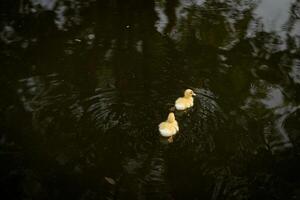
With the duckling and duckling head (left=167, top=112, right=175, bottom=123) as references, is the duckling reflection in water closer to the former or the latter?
duckling head (left=167, top=112, right=175, bottom=123)

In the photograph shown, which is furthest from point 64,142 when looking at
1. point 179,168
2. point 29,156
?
point 179,168

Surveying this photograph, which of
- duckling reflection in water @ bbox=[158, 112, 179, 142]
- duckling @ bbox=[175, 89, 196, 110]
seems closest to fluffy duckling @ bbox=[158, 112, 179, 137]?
duckling reflection in water @ bbox=[158, 112, 179, 142]

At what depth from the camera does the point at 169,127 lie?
422cm

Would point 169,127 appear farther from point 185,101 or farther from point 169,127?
point 185,101

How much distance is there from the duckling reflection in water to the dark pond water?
0.09 meters

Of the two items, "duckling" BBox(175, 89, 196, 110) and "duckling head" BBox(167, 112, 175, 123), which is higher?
"duckling head" BBox(167, 112, 175, 123)

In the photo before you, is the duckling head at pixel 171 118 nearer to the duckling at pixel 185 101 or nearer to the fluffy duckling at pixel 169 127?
the fluffy duckling at pixel 169 127

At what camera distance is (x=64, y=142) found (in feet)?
14.0

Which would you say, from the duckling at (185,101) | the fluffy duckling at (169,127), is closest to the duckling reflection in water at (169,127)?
the fluffy duckling at (169,127)

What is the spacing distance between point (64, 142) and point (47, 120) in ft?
1.15

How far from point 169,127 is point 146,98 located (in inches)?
26.0

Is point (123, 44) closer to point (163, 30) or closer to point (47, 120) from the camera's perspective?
point (163, 30)

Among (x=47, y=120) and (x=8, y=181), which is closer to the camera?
(x=8, y=181)

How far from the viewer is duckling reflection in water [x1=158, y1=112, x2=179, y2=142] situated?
13.8ft
